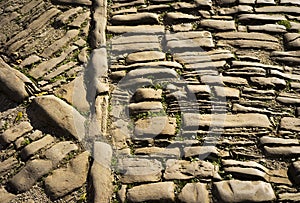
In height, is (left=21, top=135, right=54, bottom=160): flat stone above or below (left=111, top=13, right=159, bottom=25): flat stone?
below

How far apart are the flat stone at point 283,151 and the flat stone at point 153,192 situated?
2.58 ft

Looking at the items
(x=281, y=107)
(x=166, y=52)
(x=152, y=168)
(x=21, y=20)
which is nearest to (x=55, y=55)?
(x=21, y=20)

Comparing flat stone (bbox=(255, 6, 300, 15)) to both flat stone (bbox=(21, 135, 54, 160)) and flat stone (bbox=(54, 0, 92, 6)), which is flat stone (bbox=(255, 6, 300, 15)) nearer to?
flat stone (bbox=(54, 0, 92, 6))

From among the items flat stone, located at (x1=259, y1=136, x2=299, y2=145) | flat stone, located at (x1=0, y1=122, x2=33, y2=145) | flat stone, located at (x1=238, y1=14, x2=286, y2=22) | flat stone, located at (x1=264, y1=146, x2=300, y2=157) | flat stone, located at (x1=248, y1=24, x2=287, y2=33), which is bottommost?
flat stone, located at (x1=264, y1=146, x2=300, y2=157)

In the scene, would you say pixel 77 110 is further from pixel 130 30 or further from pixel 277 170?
pixel 277 170

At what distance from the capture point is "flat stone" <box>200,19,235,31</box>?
14.1 feet

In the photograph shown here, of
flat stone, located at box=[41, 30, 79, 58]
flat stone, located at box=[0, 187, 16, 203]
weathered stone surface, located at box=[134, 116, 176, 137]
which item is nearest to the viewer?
flat stone, located at box=[0, 187, 16, 203]

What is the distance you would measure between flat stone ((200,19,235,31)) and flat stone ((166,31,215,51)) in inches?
4.7

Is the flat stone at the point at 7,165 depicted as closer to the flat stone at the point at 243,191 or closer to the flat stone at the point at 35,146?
the flat stone at the point at 35,146

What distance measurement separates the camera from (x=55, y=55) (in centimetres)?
409

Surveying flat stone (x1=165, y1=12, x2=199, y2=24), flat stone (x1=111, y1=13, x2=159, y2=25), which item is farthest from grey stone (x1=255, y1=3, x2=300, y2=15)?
flat stone (x1=111, y1=13, x2=159, y2=25)

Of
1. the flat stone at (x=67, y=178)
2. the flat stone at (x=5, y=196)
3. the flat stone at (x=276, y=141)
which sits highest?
the flat stone at (x=276, y=141)

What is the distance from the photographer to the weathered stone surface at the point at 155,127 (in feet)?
11.4

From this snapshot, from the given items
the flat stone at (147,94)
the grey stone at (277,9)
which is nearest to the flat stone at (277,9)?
the grey stone at (277,9)
